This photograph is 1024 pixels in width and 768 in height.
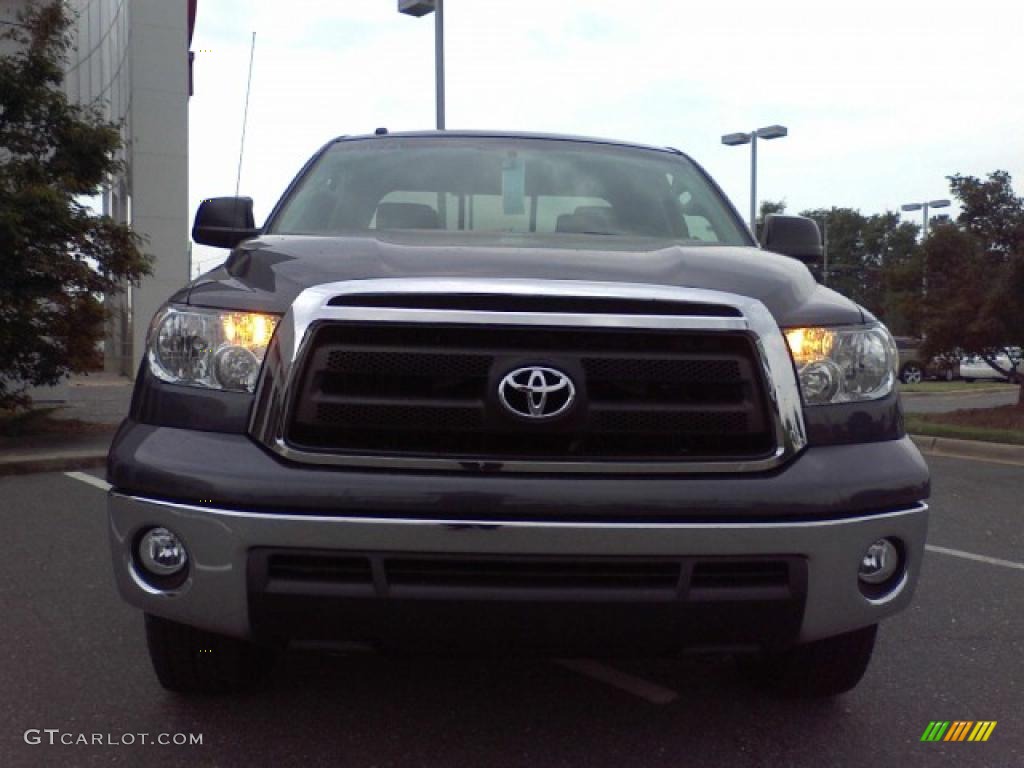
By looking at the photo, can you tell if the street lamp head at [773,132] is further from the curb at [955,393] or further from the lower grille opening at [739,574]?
the lower grille opening at [739,574]

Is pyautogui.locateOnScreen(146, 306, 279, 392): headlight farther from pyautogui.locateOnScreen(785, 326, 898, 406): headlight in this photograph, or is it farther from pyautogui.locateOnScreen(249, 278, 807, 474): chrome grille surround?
pyautogui.locateOnScreen(785, 326, 898, 406): headlight

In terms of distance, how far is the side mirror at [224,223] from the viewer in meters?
4.09

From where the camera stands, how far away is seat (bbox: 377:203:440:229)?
3842 millimetres

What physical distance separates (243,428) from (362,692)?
3.86 ft

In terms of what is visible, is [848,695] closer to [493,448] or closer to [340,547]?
[493,448]

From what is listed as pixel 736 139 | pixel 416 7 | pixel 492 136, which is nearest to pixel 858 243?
pixel 736 139

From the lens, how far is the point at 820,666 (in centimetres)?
321

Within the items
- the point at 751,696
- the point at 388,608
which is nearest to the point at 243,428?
the point at 388,608

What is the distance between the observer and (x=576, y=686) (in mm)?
3514

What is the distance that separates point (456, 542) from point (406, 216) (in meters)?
1.75

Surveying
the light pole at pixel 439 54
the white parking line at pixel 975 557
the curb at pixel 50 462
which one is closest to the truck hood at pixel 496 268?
the white parking line at pixel 975 557

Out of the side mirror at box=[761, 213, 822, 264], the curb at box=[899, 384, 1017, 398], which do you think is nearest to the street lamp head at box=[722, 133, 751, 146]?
the curb at box=[899, 384, 1017, 398]

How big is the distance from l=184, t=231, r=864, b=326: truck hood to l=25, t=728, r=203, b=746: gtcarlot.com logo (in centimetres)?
122

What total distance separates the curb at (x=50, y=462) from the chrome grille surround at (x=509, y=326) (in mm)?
6968
